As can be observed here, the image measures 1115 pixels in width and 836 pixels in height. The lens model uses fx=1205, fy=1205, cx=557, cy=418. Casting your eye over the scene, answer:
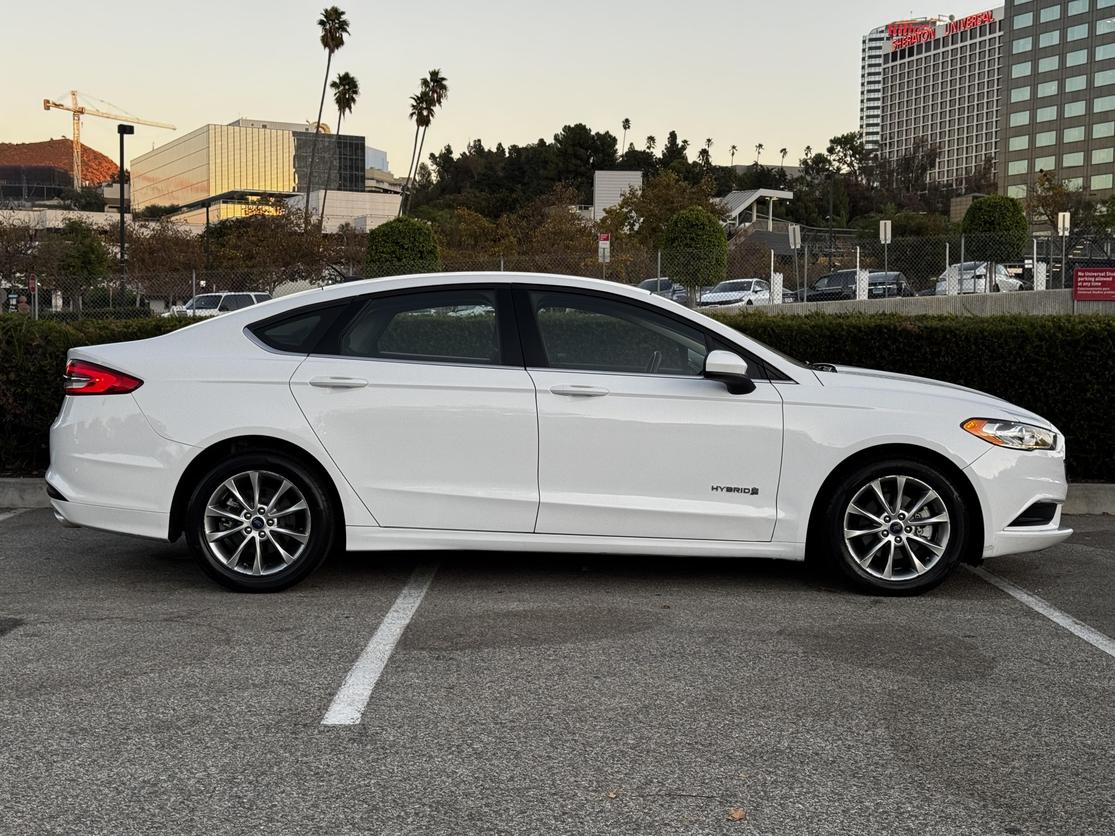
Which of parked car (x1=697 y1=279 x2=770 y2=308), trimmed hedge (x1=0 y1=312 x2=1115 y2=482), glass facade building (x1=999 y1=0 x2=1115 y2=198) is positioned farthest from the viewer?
glass facade building (x1=999 y1=0 x2=1115 y2=198)

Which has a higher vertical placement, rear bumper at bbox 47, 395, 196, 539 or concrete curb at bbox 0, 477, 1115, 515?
rear bumper at bbox 47, 395, 196, 539

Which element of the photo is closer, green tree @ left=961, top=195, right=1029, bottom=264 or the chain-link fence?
the chain-link fence

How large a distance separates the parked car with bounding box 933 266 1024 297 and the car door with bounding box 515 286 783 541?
24300mm

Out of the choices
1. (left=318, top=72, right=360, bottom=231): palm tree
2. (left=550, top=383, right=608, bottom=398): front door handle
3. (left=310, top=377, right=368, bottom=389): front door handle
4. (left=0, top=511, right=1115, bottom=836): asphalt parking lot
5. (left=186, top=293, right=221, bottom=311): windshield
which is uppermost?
(left=318, top=72, right=360, bottom=231): palm tree

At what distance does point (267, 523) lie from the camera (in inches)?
235

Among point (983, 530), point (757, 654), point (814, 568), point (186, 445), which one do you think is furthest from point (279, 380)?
point (983, 530)

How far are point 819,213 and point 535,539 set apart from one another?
12081 centimetres

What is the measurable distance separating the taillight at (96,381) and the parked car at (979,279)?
25431 millimetres

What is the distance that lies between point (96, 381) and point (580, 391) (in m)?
2.44

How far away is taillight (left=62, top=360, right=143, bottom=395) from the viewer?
19.7 feet

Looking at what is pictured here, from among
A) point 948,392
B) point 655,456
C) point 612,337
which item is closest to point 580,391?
point 612,337

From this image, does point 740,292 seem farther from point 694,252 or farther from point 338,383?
point 338,383

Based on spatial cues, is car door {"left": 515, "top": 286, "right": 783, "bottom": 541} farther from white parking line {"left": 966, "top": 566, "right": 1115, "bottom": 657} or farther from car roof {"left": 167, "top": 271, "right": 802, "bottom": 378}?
white parking line {"left": 966, "top": 566, "right": 1115, "bottom": 657}

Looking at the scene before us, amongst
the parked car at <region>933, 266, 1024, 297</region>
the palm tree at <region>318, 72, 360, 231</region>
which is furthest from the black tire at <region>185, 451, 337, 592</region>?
the palm tree at <region>318, 72, 360, 231</region>
